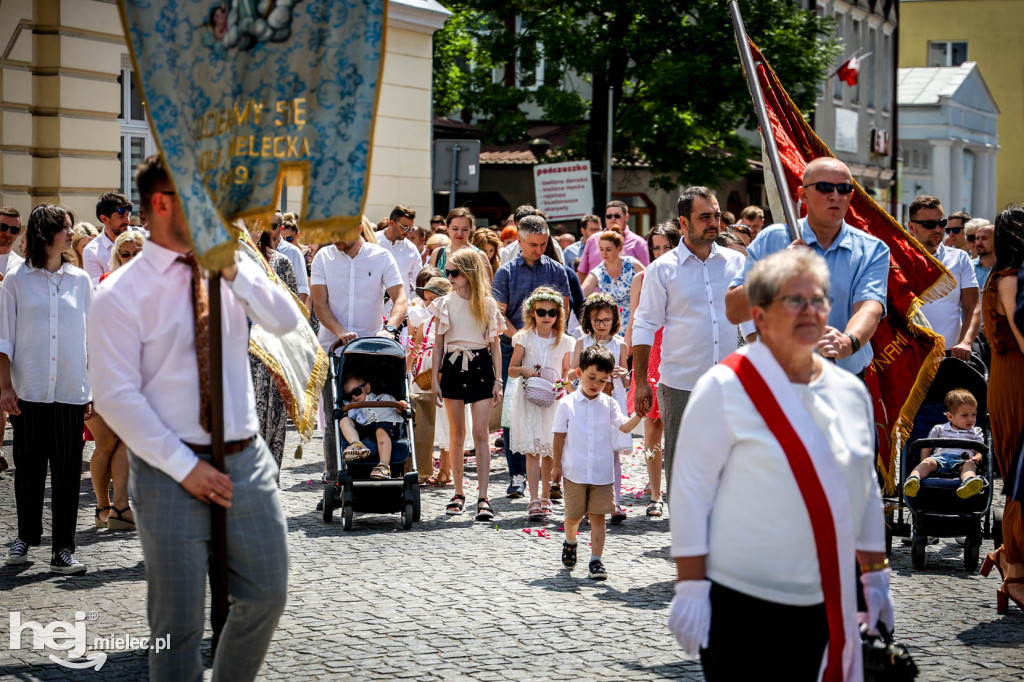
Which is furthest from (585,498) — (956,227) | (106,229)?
(956,227)

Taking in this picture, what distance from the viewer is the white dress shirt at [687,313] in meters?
7.82

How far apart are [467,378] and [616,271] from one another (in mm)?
3708

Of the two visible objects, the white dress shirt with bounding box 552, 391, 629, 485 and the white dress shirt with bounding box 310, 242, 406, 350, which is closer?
the white dress shirt with bounding box 552, 391, 629, 485

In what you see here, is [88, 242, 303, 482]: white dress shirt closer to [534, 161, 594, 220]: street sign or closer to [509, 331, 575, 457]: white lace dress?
[509, 331, 575, 457]: white lace dress

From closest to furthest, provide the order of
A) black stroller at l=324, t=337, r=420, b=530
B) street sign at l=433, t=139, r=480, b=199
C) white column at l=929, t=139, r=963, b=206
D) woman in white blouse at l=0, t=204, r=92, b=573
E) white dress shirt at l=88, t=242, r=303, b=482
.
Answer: white dress shirt at l=88, t=242, r=303, b=482 → woman in white blouse at l=0, t=204, r=92, b=573 → black stroller at l=324, t=337, r=420, b=530 → street sign at l=433, t=139, r=480, b=199 → white column at l=929, t=139, r=963, b=206

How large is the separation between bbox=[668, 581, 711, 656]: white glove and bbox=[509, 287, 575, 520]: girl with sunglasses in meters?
6.19

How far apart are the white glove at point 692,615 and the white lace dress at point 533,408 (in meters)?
6.18

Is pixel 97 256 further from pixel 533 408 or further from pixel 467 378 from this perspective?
pixel 533 408

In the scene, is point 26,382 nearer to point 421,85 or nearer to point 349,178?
point 349,178

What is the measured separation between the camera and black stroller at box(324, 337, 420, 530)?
31.0 feet

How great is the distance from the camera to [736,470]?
3975 mm

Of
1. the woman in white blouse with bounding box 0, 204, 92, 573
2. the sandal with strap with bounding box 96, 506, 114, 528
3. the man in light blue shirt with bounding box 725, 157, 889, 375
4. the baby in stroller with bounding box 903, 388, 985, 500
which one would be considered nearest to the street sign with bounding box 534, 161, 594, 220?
the baby in stroller with bounding box 903, 388, 985, 500

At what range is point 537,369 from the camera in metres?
10.5

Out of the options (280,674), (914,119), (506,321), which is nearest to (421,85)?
(506,321)
